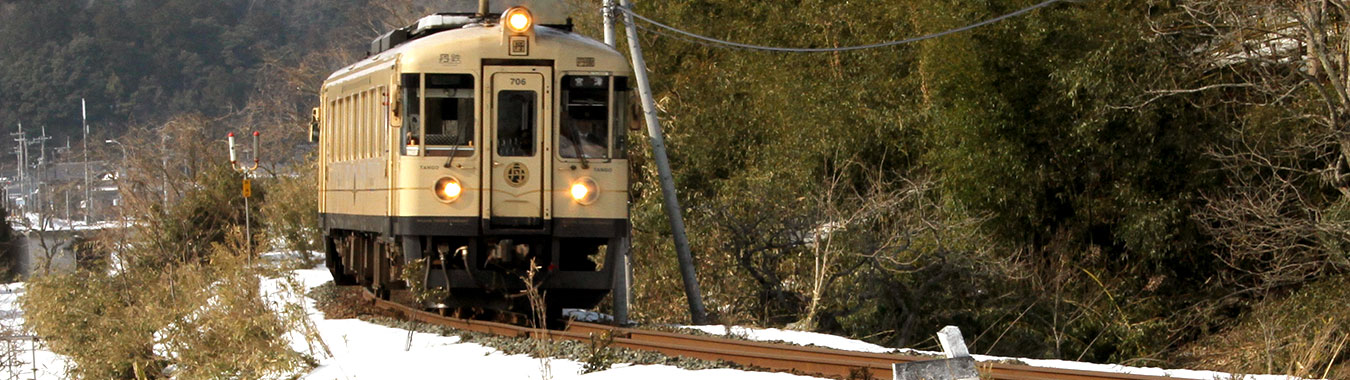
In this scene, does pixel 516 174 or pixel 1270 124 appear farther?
pixel 1270 124

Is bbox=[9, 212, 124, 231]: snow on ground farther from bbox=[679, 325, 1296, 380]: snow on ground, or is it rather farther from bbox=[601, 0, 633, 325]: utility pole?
bbox=[679, 325, 1296, 380]: snow on ground

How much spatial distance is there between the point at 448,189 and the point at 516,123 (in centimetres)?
79

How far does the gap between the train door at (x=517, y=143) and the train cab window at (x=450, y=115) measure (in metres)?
0.16

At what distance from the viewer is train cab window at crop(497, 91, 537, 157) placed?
14.1 metres

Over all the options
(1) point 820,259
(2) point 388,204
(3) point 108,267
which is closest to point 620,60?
(2) point 388,204

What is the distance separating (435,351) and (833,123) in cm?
1299

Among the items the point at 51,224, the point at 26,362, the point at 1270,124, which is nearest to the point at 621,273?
the point at 26,362

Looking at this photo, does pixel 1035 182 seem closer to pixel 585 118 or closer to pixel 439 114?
pixel 585 118

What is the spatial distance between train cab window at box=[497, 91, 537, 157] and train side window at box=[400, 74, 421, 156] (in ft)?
2.18

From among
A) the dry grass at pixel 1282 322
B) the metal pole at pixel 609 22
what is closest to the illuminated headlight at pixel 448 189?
the metal pole at pixel 609 22

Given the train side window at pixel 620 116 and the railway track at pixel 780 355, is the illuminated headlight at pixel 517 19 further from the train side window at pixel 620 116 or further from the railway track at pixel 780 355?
the railway track at pixel 780 355

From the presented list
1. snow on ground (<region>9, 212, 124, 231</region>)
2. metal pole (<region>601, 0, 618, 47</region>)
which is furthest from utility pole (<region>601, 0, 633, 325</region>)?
snow on ground (<region>9, 212, 124, 231</region>)

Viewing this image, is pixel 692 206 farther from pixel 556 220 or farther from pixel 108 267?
pixel 108 267

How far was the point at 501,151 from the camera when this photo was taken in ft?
46.2
